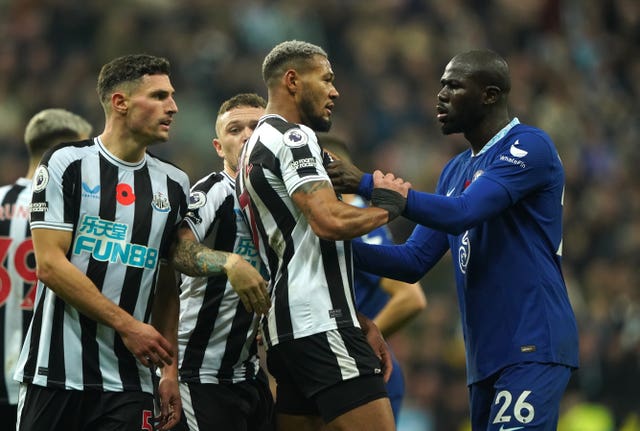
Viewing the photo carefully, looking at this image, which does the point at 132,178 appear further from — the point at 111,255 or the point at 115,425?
the point at 115,425

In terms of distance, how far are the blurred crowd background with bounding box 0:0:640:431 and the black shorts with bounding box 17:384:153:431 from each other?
6.42 metres

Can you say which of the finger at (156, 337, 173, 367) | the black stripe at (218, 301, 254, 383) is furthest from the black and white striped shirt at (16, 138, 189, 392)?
the black stripe at (218, 301, 254, 383)

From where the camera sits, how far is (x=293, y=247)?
491 cm

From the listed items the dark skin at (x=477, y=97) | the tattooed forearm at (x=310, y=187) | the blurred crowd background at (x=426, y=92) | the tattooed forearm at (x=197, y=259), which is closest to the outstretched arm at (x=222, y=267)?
the tattooed forearm at (x=197, y=259)

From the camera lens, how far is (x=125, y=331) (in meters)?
4.90

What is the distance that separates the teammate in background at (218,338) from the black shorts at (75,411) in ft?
1.96

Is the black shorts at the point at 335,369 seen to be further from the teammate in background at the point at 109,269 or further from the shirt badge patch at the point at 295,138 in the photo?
the shirt badge patch at the point at 295,138

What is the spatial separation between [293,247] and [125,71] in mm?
1219

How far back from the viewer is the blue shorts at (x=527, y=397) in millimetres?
4965

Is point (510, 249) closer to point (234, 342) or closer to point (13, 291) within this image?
point (234, 342)

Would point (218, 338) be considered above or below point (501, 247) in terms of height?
below

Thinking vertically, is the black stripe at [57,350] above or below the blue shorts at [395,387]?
above

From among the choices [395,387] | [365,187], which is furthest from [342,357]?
[395,387]

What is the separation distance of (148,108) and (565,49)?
1253 cm
